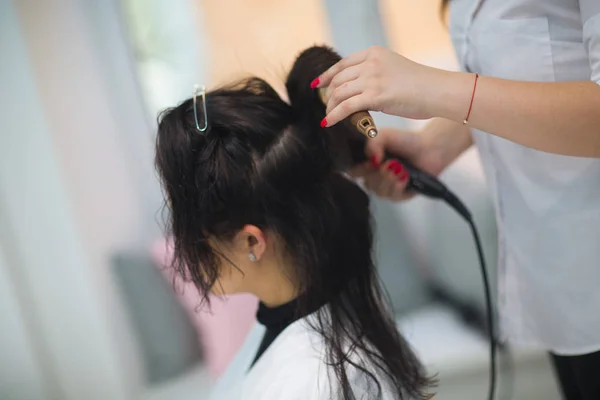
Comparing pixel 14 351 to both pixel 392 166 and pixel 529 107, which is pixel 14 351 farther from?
pixel 529 107

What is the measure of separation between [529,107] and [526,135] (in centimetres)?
4

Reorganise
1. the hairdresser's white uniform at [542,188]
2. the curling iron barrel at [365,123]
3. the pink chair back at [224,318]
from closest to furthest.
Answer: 1. the curling iron barrel at [365,123]
2. the hairdresser's white uniform at [542,188]
3. the pink chair back at [224,318]

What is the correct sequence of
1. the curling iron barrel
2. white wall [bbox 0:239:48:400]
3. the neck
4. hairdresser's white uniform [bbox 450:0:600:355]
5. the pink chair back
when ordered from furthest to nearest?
the pink chair back, white wall [bbox 0:239:48:400], the neck, hairdresser's white uniform [bbox 450:0:600:355], the curling iron barrel

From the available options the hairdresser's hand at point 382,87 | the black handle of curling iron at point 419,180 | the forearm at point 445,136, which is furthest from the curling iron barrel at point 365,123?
the forearm at point 445,136

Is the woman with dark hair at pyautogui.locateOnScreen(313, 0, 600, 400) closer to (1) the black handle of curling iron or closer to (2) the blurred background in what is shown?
(1) the black handle of curling iron

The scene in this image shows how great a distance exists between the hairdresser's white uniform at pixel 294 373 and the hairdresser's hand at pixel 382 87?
1.14ft

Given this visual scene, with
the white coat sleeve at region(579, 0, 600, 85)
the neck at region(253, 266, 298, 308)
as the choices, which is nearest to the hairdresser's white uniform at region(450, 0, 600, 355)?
the white coat sleeve at region(579, 0, 600, 85)

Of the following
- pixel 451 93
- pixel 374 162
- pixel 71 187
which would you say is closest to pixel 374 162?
pixel 374 162

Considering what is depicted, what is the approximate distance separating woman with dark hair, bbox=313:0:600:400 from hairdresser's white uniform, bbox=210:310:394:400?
0.32m

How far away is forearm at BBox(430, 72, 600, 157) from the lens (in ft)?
1.97

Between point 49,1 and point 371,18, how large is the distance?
81 centimetres

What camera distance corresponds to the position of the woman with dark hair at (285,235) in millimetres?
715

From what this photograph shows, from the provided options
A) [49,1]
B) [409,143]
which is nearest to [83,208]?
[49,1]

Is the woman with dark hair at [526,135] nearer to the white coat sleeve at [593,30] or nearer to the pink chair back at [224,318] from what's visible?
the white coat sleeve at [593,30]
